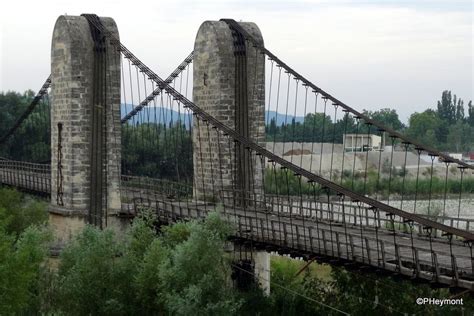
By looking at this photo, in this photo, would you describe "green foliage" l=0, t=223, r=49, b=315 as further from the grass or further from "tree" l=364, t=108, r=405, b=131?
"tree" l=364, t=108, r=405, b=131

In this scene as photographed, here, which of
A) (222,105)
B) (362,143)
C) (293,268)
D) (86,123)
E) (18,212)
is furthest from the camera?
(362,143)

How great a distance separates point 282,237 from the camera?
82.5 feet

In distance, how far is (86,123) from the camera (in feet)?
103

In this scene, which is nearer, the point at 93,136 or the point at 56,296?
the point at 56,296

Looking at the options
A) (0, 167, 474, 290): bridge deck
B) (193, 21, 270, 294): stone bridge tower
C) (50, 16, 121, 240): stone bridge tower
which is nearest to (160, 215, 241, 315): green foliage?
(0, 167, 474, 290): bridge deck

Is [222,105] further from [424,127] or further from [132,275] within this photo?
[424,127]

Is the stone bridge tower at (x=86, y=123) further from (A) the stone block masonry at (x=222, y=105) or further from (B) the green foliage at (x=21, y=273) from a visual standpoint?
(B) the green foliage at (x=21, y=273)

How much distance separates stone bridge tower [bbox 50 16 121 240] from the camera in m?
31.2

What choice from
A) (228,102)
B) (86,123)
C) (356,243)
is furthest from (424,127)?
(356,243)

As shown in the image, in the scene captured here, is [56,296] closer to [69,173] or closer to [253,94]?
[69,173]

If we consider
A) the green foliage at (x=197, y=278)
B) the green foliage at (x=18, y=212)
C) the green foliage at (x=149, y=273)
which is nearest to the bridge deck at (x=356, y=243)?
the green foliage at (x=149, y=273)

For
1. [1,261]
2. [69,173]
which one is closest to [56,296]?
[1,261]

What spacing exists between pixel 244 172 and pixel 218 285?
912 centimetres

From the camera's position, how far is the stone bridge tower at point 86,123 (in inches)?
1227
